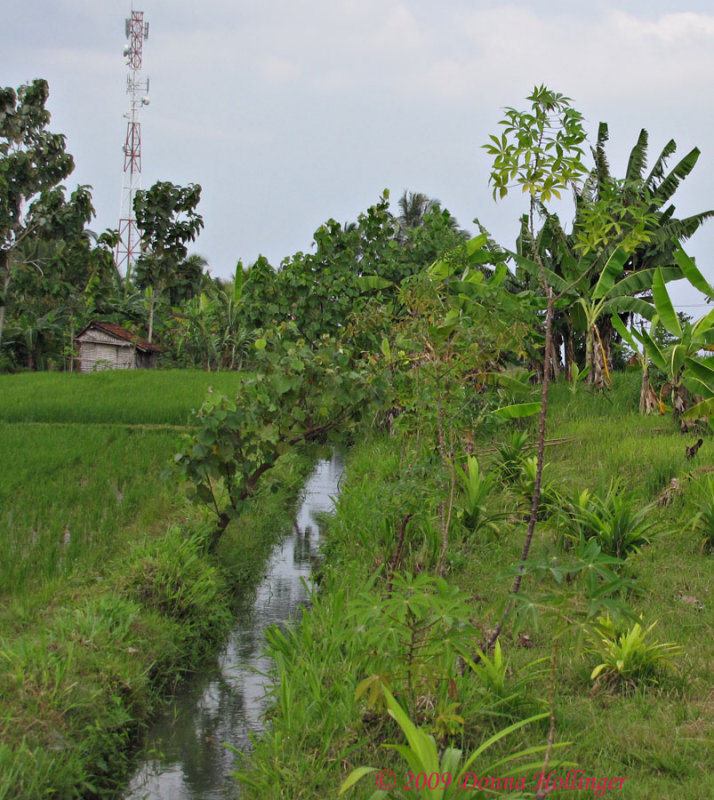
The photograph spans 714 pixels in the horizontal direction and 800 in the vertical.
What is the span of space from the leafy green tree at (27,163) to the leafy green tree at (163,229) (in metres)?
2.75

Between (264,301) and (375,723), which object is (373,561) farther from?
(264,301)

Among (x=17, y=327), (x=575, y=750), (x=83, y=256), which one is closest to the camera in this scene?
(x=575, y=750)

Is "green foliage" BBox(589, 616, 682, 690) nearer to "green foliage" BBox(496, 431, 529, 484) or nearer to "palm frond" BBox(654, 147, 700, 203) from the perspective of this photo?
"green foliage" BBox(496, 431, 529, 484)

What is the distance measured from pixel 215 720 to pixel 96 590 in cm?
137

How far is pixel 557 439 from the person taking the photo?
963cm

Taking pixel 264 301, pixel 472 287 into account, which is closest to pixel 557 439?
pixel 472 287

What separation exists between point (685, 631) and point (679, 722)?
46.4 inches

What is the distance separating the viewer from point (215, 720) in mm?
4402

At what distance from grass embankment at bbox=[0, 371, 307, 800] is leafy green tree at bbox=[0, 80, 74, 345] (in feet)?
54.1

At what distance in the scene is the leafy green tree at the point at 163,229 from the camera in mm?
25781

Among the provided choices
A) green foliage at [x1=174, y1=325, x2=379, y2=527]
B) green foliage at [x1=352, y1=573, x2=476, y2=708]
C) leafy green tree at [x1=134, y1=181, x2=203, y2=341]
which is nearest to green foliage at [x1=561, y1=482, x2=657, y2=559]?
green foliage at [x1=174, y1=325, x2=379, y2=527]

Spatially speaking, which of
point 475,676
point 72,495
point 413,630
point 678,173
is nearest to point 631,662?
point 475,676

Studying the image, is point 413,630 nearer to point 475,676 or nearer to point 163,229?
point 475,676

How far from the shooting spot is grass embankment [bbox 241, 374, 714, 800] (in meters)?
3.18
